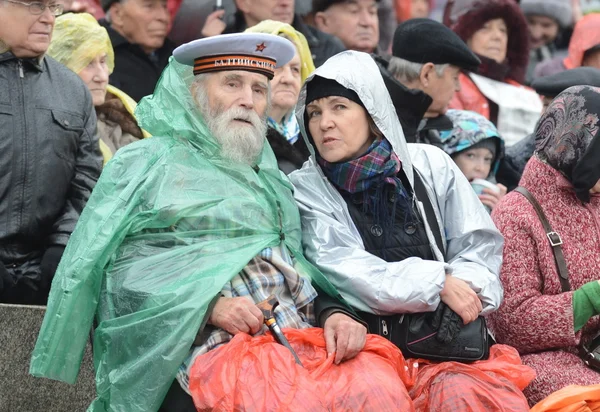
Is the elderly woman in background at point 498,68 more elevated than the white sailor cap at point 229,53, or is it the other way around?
the white sailor cap at point 229,53

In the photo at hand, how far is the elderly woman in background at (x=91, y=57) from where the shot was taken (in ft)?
21.7

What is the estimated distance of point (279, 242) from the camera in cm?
499

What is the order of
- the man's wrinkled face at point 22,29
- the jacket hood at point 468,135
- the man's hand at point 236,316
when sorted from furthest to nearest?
the jacket hood at point 468,135, the man's wrinkled face at point 22,29, the man's hand at point 236,316

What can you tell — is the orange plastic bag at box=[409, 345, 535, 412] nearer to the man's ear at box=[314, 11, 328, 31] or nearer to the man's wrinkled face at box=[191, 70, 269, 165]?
the man's wrinkled face at box=[191, 70, 269, 165]

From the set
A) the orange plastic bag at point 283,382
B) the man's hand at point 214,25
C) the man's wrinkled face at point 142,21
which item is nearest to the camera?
the orange plastic bag at point 283,382

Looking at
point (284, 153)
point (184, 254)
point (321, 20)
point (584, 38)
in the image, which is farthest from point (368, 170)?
point (584, 38)

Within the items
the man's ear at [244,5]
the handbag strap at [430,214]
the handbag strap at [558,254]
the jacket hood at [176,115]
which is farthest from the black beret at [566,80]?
the jacket hood at [176,115]

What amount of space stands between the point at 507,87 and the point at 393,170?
3.71m

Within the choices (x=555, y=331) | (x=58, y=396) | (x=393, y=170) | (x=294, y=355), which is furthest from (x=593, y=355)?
(x=58, y=396)

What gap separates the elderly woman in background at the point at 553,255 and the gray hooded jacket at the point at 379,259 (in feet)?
0.78

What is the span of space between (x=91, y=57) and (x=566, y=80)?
281cm

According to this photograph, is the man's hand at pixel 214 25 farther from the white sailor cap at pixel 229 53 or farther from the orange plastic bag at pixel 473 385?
the orange plastic bag at pixel 473 385

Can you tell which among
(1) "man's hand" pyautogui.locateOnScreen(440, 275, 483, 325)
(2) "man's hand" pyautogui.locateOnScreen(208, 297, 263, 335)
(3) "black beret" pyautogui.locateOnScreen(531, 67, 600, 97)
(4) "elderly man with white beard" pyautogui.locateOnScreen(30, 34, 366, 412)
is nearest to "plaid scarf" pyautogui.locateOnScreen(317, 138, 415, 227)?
(4) "elderly man with white beard" pyautogui.locateOnScreen(30, 34, 366, 412)

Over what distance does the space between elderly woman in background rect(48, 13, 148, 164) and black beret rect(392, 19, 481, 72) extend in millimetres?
1738
